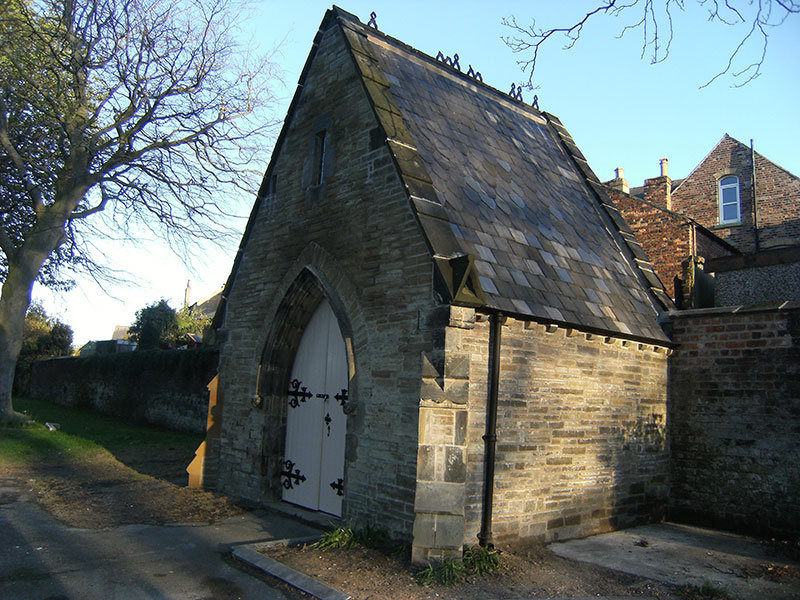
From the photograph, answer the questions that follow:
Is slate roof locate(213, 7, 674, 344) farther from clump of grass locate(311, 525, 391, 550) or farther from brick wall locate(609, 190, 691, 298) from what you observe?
clump of grass locate(311, 525, 391, 550)

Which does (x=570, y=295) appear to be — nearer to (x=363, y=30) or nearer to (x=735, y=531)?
(x=735, y=531)

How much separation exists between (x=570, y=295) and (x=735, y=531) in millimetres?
4661

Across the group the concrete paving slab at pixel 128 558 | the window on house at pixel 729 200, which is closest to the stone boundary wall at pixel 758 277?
the concrete paving slab at pixel 128 558

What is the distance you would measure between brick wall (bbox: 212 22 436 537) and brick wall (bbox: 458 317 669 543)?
2.97ft

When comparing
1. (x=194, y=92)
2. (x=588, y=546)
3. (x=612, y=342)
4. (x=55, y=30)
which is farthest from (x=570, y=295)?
(x=55, y=30)

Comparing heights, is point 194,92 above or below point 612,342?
above

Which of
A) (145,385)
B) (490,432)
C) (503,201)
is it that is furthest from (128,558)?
(145,385)

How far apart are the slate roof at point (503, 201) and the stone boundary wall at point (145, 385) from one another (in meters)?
12.3

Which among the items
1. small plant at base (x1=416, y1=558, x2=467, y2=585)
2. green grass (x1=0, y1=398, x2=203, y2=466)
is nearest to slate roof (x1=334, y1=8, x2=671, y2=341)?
small plant at base (x1=416, y1=558, x2=467, y2=585)

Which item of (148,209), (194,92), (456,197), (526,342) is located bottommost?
(526,342)

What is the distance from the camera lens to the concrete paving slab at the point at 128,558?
6027mm

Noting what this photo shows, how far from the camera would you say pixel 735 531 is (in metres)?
9.48

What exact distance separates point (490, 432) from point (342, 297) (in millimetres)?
2840

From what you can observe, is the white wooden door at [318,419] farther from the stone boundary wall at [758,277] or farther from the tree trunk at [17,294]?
the tree trunk at [17,294]
